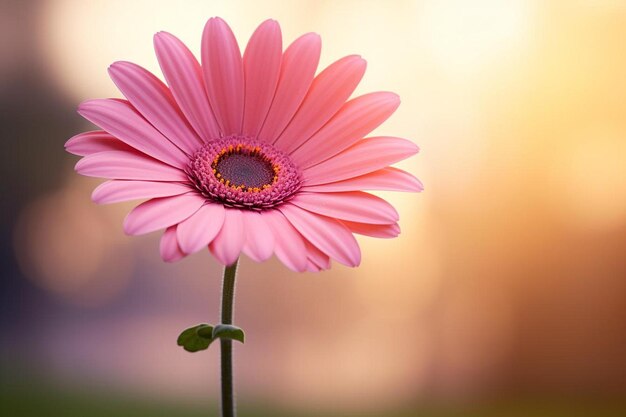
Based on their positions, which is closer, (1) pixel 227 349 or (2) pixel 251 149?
(1) pixel 227 349

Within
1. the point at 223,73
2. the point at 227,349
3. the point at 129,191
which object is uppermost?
the point at 223,73

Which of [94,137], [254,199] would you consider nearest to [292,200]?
[254,199]

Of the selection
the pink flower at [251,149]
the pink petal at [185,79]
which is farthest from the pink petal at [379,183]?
the pink petal at [185,79]

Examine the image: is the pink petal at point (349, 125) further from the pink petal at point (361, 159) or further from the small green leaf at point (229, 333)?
the small green leaf at point (229, 333)

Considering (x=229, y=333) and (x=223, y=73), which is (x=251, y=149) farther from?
(x=229, y=333)

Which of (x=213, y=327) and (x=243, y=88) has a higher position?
(x=243, y=88)

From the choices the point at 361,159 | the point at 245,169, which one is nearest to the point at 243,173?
the point at 245,169

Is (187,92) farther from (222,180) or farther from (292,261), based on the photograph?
(292,261)
